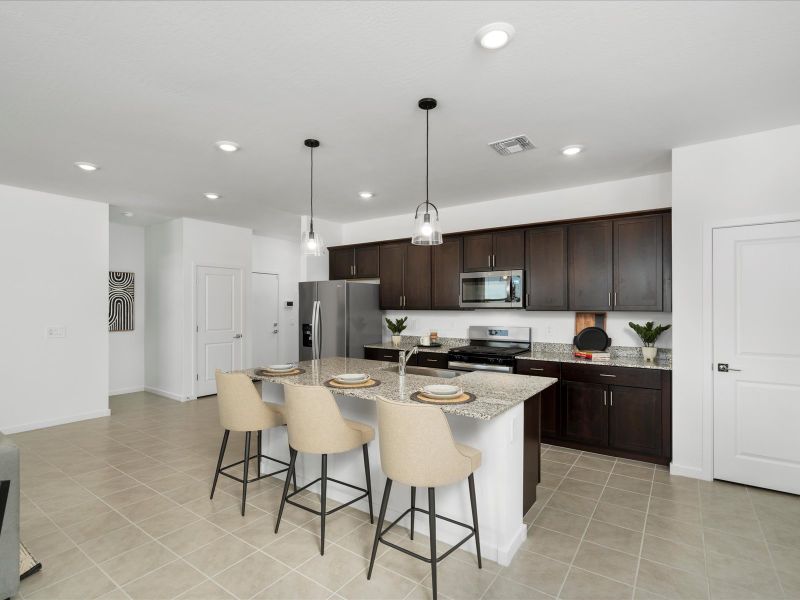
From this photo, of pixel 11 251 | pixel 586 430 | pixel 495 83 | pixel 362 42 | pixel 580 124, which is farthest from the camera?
pixel 11 251

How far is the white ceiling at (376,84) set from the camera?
186cm

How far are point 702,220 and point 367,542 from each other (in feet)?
11.1

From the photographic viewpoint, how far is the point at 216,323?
20.8ft

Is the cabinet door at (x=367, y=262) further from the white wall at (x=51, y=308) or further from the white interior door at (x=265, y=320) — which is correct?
the white wall at (x=51, y=308)

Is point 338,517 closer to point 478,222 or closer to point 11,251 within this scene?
point 478,222

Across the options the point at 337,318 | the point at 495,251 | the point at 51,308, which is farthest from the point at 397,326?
the point at 51,308

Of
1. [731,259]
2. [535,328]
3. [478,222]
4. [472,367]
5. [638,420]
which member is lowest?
[638,420]

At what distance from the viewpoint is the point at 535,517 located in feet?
9.04

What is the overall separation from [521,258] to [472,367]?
4.25ft

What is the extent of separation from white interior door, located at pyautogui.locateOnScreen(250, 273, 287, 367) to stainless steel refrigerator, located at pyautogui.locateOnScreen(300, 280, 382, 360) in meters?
2.18

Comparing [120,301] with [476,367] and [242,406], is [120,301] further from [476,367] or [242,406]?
[476,367]

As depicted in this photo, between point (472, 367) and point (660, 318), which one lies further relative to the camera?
point (472, 367)

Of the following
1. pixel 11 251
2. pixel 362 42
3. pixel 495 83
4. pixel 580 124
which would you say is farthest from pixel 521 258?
pixel 11 251

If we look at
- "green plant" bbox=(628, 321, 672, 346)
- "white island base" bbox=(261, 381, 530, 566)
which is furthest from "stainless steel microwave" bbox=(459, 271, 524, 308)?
"white island base" bbox=(261, 381, 530, 566)
